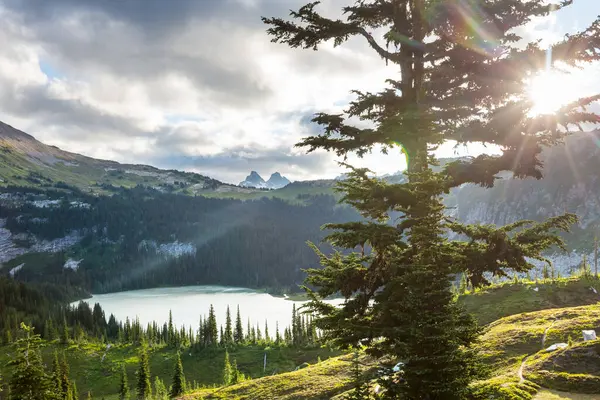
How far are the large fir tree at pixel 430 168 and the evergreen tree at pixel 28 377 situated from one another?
35634mm

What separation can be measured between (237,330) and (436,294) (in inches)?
6300

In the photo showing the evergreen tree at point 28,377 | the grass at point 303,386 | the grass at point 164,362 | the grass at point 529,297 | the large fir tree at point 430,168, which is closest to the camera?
the large fir tree at point 430,168

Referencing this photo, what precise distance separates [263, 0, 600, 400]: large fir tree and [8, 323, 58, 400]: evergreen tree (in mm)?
35634

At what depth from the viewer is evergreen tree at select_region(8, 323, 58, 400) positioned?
3700 centimetres

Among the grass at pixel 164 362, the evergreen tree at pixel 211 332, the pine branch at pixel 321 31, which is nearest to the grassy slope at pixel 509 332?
the pine branch at pixel 321 31

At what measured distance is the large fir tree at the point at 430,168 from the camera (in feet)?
41.6

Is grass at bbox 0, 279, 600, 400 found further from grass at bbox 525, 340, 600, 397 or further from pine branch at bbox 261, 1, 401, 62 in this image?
pine branch at bbox 261, 1, 401, 62

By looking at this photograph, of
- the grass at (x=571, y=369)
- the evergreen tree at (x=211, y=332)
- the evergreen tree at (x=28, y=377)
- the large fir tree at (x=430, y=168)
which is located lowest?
the evergreen tree at (x=211, y=332)

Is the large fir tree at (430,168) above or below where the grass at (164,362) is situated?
above

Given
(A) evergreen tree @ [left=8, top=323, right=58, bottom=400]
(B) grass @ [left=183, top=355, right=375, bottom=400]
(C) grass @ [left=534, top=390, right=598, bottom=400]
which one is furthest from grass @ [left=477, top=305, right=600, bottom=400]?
(A) evergreen tree @ [left=8, top=323, right=58, bottom=400]

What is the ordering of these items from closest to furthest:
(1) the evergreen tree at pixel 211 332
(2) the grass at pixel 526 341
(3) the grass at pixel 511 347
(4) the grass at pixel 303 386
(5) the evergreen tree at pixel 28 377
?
(2) the grass at pixel 526 341
(3) the grass at pixel 511 347
(4) the grass at pixel 303 386
(5) the evergreen tree at pixel 28 377
(1) the evergreen tree at pixel 211 332

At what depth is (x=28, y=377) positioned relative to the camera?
123ft

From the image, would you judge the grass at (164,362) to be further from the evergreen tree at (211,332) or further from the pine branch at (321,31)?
the pine branch at (321,31)

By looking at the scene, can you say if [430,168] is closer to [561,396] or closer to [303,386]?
[561,396]
